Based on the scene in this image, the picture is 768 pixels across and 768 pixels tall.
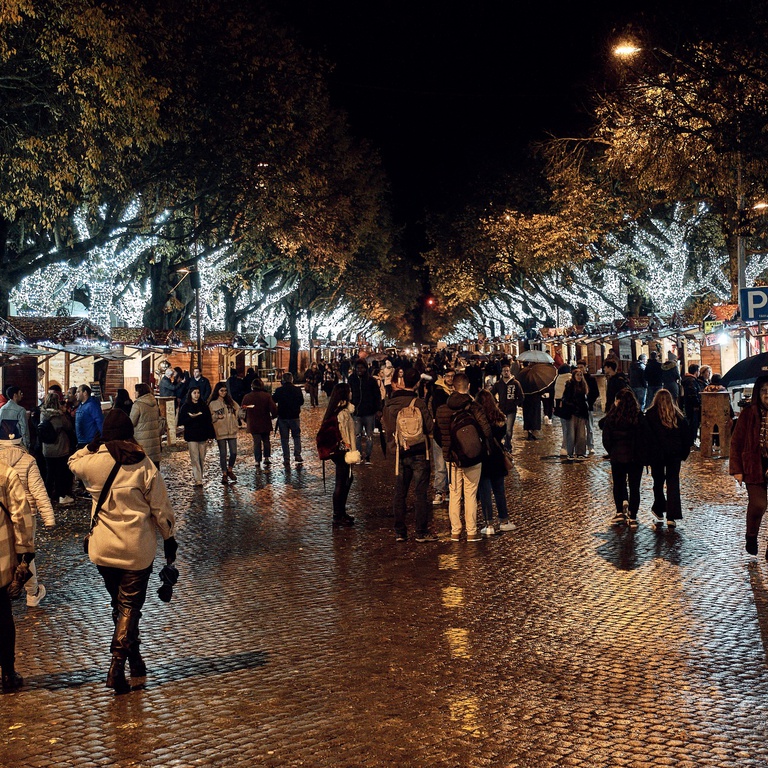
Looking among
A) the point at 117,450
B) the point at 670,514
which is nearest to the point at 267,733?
the point at 117,450

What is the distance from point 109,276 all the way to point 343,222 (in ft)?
26.1

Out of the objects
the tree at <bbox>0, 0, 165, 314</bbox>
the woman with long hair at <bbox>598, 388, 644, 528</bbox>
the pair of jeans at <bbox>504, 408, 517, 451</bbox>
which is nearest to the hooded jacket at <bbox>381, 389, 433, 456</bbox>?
the woman with long hair at <bbox>598, 388, 644, 528</bbox>

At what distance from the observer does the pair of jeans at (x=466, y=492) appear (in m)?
10.4

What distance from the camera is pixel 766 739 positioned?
4.79 metres

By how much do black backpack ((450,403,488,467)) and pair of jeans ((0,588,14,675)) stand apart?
5087mm

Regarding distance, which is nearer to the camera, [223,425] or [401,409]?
[401,409]

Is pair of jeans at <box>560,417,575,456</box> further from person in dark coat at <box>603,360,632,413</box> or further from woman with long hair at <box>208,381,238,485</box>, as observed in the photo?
woman with long hair at <box>208,381,238,485</box>

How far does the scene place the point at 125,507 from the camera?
592cm

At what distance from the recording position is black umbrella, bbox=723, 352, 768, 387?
12.9 meters

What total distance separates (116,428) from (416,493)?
4.92 metres

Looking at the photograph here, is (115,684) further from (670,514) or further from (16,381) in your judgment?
(16,381)

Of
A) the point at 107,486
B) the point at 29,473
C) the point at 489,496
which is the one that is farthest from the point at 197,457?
the point at 107,486

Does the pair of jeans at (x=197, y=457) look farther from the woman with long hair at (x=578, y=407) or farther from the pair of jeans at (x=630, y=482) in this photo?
the pair of jeans at (x=630, y=482)

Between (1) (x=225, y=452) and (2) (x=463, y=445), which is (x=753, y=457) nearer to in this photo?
(2) (x=463, y=445)
